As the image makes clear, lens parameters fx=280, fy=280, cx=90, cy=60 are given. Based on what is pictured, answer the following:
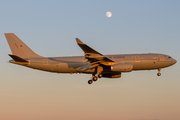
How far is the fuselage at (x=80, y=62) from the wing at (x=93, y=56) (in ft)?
6.75

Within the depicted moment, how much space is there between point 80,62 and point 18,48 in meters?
12.3

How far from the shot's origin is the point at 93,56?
42.8m

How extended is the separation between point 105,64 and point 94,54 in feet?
12.1

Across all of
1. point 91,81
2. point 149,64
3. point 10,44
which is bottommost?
point 91,81

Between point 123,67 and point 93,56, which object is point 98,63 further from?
point 123,67

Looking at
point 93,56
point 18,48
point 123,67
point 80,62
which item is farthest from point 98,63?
point 18,48

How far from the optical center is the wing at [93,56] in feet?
134

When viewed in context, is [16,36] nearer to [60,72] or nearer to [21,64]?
[21,64]

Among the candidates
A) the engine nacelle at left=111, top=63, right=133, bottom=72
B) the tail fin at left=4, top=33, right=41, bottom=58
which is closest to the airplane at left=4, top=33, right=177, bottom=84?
the engine nacelle at left=111, top=63, right=133, bottom=72

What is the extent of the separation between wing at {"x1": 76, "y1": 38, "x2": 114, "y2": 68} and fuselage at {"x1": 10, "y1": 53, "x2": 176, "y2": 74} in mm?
2059

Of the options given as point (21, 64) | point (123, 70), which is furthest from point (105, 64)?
point (21, 64)

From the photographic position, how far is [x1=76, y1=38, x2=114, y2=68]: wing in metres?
41.0

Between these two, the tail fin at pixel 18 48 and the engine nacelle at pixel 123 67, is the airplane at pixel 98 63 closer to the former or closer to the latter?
the engine nacelle at pixel 123 67

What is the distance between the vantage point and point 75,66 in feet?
156
